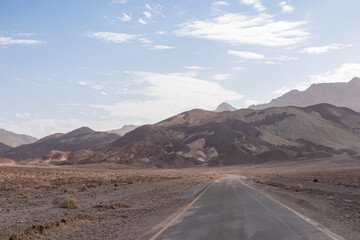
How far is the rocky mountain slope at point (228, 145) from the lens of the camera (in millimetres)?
159000

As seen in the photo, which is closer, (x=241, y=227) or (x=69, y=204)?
(x=241, y=227)

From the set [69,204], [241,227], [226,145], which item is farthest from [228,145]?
[241,227]

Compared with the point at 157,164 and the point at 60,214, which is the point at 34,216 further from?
the point at 157,164

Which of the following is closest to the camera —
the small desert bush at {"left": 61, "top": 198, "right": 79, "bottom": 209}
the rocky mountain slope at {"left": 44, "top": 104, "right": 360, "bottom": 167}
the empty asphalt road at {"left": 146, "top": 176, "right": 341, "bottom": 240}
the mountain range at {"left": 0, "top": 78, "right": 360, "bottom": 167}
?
the empty asphalt road at {"left": 146, "top": 176, "right": 341, "bottom": 240}

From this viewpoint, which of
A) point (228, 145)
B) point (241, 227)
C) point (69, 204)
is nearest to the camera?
point (241, 227)

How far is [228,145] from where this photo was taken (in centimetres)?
A: 17162

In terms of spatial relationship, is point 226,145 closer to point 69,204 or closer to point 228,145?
point 228,145

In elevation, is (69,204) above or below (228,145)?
below

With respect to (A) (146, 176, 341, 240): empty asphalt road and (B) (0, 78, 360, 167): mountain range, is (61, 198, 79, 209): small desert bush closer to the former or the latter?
(A) (146, 176, 341, 240): empty asphalt road

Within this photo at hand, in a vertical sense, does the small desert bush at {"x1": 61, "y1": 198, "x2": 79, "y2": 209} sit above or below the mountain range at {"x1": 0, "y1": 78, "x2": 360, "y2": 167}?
below

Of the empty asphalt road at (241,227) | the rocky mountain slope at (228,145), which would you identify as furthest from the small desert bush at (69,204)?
the rocky mountain slope at (228,145)

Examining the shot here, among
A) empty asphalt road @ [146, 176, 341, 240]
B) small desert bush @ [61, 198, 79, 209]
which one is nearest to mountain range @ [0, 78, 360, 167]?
small desert bush @ [61, 198, 79, 209]

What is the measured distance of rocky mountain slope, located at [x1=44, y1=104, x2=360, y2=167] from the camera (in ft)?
522

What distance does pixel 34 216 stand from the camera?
16344 mm
